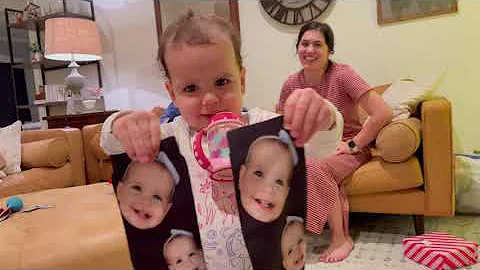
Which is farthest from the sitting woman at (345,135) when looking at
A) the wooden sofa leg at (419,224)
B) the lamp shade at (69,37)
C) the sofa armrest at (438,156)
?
the lamp shade at (69,37)

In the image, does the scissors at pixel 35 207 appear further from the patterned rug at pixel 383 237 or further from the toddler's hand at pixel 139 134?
the toddler's hand at pixel 139 134

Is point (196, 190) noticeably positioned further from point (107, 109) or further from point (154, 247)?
point (107, 109)

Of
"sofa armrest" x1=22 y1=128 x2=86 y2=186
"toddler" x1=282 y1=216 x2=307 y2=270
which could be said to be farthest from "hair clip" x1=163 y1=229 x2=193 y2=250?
"sofa armrest" x1=22 y1=128 x2=86 y2=186

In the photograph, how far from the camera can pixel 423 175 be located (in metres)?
1.56

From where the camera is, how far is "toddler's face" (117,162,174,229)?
0.41 m

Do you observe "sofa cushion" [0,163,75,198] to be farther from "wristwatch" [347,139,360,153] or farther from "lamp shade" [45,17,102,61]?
"wristwatch" [347,139,360,153]

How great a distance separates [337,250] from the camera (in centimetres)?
151

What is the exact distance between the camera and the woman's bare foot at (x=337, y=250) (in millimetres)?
1474

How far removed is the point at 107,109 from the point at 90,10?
2.87 ft

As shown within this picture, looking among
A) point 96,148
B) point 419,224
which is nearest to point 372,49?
point 419,224

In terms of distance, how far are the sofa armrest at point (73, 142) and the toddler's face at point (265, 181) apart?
201 centimetres

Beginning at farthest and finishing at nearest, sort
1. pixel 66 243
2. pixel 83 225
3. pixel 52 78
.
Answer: pixel 52 78 < pixel 83 225 < pixel 66 243

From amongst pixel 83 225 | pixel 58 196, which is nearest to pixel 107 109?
pixel 58 196

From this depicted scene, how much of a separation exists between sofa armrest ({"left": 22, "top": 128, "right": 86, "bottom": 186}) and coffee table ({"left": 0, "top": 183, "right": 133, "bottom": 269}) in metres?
0.85
